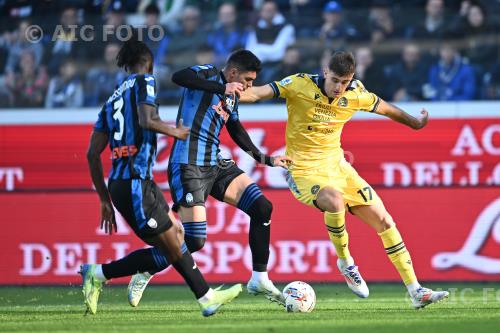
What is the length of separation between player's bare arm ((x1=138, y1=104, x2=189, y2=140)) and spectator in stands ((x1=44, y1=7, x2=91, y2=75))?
21.2 ft

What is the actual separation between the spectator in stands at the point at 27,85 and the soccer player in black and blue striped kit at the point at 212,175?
4.77 metres

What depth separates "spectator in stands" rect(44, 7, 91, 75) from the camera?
1325 cm

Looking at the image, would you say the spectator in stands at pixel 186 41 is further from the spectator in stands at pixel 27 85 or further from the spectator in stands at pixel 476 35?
the spectator in stands at pixel 476 35

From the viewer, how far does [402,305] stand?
8945mm

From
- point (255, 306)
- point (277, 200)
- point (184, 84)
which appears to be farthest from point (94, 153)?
point (277, 200)

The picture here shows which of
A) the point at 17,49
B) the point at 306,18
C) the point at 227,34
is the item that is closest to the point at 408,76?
the point at 306,18

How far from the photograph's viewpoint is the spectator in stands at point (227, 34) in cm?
1317

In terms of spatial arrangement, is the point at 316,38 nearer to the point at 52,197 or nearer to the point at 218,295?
the point at 52,197

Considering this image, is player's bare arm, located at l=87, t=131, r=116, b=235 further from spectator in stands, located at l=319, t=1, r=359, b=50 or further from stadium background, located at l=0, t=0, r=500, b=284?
spectator in stands, located at l=319, t=1, r=359, b=50

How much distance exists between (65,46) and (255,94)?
5438 millimetres

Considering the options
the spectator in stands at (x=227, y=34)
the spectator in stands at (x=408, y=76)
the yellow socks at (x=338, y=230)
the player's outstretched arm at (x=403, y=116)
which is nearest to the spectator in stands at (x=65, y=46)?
the spectator in stands at (x=227, y=34)

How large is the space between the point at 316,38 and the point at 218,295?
6.31 metres

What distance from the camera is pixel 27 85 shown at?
42.8 ft

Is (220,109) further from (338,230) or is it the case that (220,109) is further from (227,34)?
(227,34)
